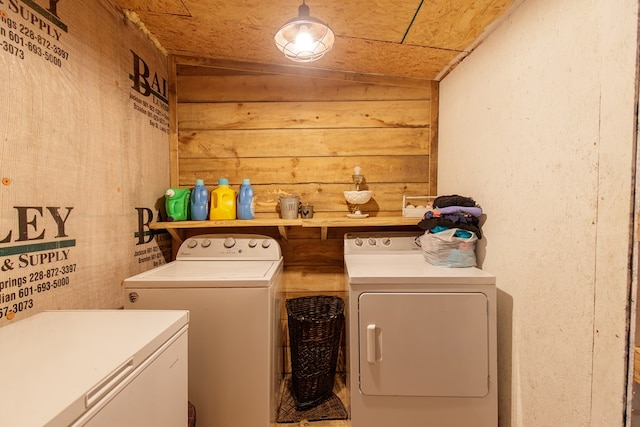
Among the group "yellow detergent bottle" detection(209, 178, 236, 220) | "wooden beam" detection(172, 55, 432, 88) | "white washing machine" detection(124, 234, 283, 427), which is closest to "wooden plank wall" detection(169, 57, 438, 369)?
"wooden beam" detection(172, 55, 432, 88)

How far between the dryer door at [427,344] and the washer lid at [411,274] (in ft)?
0.20

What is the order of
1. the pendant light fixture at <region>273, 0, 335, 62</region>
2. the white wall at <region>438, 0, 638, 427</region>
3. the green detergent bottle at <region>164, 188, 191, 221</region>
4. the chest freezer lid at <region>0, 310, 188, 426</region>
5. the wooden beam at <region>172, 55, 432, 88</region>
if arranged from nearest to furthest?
the chest freezer lid at <region>0, 310, 188, 426</region>, the white wall at <region>438, 0, 638, 427</region>, the pendant light fixture at <region>273, 0, 335, 62</region>, the green detergent bottle at <region>164, 188, 191, 221</region>, the wooden beam at <region>172, 55, 432, 88</region>

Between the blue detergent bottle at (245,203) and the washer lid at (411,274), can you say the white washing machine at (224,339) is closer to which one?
the washer lid at (411,274)

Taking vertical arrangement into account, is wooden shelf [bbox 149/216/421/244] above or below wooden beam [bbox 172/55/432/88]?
below

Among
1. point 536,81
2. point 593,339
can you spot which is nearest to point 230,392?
point 593,339

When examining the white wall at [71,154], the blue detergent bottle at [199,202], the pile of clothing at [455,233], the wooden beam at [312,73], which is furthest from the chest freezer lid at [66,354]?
the wooden beam at [312,73]

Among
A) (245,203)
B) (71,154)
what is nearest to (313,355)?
(245,203)

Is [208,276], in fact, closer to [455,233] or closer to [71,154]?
[71,154]

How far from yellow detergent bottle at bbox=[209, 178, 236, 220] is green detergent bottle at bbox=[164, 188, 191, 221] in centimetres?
17

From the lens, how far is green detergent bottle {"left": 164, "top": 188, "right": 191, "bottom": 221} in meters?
1.92

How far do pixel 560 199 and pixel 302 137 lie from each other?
158 cm

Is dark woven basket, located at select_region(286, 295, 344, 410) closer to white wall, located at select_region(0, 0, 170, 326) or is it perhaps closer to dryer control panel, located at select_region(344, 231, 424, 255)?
dryer control panel, located at select_region(344, 231, 424, 255)

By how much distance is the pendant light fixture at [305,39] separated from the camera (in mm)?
1468

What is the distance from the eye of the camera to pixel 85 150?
1.36 m
